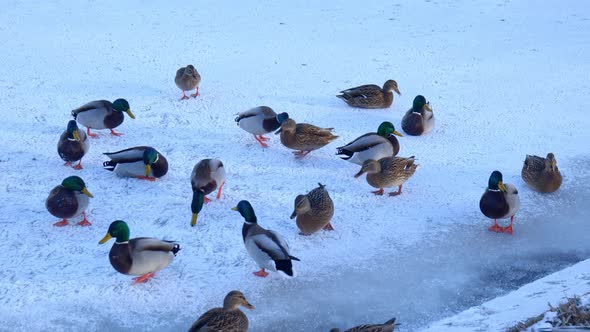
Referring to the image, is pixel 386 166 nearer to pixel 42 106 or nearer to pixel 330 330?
pixel 330 330

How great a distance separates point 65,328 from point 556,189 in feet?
12.9

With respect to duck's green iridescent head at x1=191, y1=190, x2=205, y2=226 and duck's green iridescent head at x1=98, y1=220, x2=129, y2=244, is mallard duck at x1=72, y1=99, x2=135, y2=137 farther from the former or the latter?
duck's green iridescent head at x1=98, y1=220, x2=129, y2=244

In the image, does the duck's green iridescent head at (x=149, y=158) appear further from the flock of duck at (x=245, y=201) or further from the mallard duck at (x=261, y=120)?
the mallard duck at (x=261, y=120)

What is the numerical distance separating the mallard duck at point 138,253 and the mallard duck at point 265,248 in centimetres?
49

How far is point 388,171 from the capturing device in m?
6.17

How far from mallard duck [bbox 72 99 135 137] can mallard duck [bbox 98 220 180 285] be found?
7.46 feet

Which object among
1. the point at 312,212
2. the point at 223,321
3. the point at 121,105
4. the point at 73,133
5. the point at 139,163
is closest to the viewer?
the point at 223,321

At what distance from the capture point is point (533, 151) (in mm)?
7066

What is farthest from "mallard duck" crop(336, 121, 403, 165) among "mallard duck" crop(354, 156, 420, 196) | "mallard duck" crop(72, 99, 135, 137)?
"mallard duck" crop(72, 99, 135, 137)

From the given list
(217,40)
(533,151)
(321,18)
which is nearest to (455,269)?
(533,151)

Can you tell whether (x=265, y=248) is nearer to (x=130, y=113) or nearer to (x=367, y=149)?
(x=367, y=149)

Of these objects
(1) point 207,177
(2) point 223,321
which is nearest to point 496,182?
(1) point 207,177

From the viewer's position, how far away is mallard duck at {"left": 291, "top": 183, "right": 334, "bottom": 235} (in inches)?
219

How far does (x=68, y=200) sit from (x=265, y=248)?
1.58 m
